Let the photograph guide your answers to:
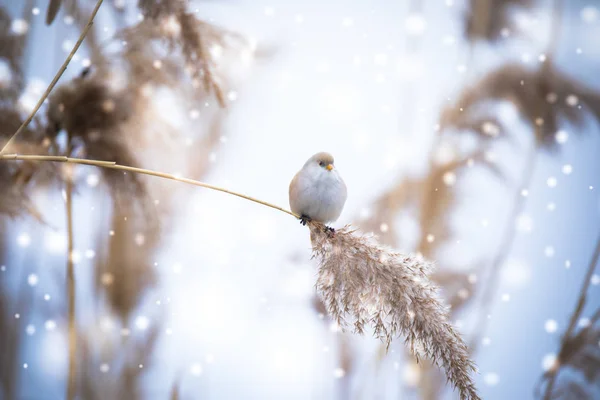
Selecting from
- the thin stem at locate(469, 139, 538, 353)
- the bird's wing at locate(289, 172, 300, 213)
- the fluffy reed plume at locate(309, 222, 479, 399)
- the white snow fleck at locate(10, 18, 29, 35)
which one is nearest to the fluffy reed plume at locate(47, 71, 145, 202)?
the white snow fleck at locate(10, 18, 29, 35)

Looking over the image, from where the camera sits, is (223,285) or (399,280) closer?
(399,280)

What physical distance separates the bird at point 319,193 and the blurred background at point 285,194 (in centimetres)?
26

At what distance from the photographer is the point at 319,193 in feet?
1.88

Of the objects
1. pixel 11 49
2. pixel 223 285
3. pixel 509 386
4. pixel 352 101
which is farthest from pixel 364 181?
pixel 11 49

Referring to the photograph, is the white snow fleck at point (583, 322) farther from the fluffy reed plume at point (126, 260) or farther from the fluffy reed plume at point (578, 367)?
the fluffy reed plume at point (126, 260)

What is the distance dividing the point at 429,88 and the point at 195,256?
494 mm

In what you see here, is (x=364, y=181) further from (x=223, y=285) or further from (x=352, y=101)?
(x=223, y=285)

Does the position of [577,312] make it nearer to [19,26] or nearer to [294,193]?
[294,193]

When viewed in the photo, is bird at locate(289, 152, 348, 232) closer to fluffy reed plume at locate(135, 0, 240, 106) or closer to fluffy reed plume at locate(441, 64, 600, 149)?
fluffy reed plume at locate(135, 0, 240, 106)

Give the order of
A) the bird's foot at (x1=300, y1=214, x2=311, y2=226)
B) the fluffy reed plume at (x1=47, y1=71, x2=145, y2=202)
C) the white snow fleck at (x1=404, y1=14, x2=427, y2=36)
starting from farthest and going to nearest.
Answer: the white snow fleck at (x1=404, y1=14, x2=427, y2=36)
the fluffy reed plume at (x1=47, y1=71, x2=145, y2=202)
the bird's foot at (x1=300, y1=214, x2=311, y2=226)

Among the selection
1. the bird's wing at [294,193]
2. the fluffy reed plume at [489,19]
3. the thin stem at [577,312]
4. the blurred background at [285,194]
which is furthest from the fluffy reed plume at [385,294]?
the fluffy reed plume at [489,19]

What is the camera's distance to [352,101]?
34.3 inches

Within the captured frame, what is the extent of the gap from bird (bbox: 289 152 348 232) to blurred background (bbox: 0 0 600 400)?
26cm

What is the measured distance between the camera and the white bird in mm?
574
